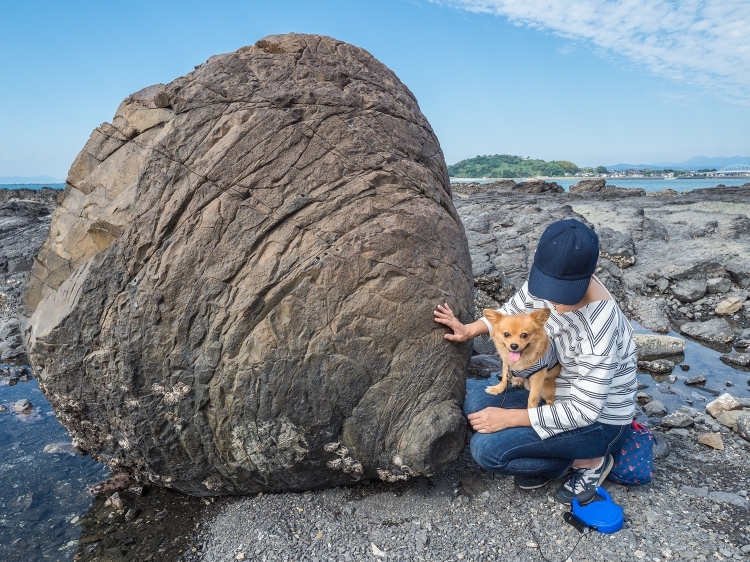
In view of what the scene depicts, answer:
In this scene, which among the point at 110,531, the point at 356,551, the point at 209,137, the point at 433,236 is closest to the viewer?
the point at 356,551

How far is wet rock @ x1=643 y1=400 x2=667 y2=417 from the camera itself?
6.52m

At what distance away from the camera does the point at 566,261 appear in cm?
380

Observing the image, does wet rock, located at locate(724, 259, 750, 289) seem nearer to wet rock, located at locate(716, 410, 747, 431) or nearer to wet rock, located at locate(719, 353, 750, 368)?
wet rock, located at locate(719, 353, 750, 368)

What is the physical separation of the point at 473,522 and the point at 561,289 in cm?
209

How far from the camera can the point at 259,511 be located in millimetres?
4762

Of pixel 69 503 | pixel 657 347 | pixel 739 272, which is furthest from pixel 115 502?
pixel 739 272

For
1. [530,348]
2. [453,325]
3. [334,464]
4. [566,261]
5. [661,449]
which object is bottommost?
[661,449]

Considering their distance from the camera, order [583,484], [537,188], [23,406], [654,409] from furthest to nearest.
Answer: [537,188] → [23,406] → [654,409] → [583,484]

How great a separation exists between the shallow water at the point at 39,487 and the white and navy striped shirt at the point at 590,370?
4551 millimetres

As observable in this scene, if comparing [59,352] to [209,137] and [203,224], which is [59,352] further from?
[209,137]

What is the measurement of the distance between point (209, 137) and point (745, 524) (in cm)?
542

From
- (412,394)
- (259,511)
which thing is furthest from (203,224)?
(259,511)

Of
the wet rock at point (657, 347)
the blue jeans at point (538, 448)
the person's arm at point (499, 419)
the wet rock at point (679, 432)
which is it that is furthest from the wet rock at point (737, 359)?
the person's arm at point (499, 419)

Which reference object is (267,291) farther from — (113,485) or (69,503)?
(69,503)
